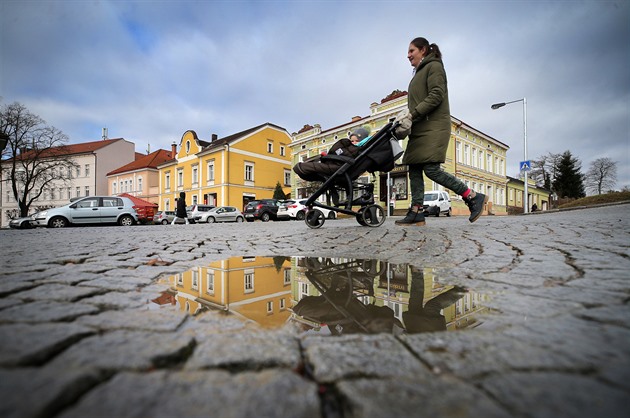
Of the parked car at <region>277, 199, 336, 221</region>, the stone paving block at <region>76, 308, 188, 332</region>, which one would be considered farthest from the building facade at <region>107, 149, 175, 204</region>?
the stone paving block at <region>76, 308, 188, 332</region>

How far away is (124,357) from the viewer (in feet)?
2.68

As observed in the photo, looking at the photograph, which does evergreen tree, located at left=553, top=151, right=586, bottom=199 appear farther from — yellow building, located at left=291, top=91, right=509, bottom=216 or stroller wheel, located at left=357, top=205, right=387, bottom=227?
stroller wheel, located at left=357, top=205, right=387, bottom=227

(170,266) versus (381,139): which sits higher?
(381,139)

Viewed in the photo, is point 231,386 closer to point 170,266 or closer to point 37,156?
point 170,266

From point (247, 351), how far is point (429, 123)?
4346 millimetres

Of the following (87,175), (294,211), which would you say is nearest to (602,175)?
(294,211)

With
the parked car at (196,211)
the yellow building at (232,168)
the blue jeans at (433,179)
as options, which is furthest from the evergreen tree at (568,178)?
the blue jeans at (433,179)

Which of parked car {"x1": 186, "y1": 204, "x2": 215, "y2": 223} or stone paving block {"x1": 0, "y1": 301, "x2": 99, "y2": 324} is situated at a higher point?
parked car {"x1": 186, "y1": 204, "x2": 215, "y2": 223}

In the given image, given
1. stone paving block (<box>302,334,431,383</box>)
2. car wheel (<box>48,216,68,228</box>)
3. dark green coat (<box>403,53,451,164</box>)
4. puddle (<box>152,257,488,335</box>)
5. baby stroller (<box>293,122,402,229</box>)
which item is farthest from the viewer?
car wheel (<box>48,216,68,228</box>)

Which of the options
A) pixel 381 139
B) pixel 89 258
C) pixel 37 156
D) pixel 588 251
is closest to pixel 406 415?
pixel 588 251

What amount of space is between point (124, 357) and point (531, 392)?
1039mm

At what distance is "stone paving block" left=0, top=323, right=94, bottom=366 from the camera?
788mm

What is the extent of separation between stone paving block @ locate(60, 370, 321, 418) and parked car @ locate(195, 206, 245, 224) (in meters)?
20.1

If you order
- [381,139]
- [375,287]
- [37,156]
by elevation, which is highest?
[37,156]
